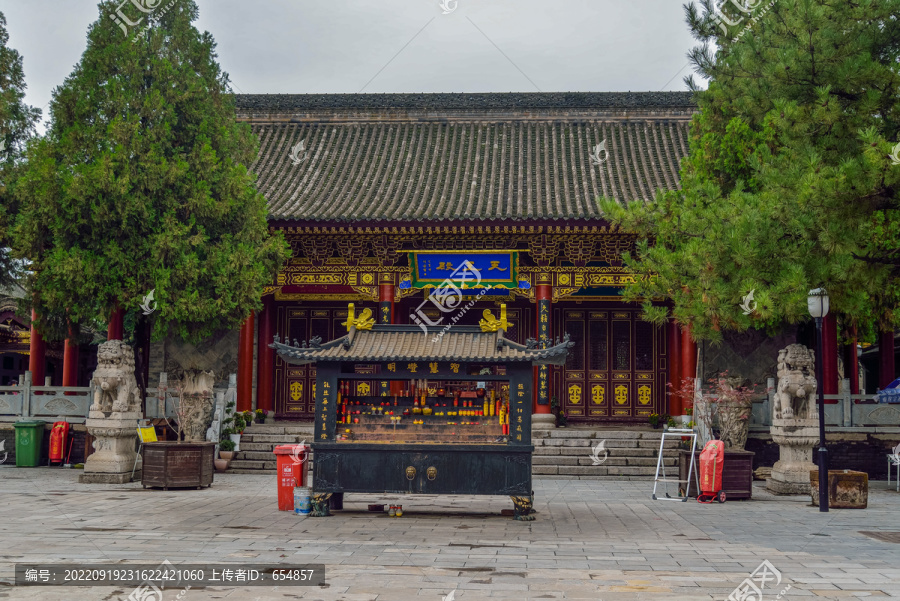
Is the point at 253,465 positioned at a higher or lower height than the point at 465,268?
lower

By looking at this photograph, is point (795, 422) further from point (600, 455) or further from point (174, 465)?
point (174, 465)

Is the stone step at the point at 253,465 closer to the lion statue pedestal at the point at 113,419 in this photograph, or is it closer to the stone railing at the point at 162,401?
the stone railing at the point at 162,401

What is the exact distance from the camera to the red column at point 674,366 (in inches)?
736

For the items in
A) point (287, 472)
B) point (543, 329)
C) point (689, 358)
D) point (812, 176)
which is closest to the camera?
point (812, 176)

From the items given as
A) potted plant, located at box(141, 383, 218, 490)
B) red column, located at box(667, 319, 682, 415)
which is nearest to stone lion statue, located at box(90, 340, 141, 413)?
potted plant, located at box(141, 383, 218, 490)

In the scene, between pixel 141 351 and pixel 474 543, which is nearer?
pixel 474 543

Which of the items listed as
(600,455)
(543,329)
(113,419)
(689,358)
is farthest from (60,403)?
(689,358)

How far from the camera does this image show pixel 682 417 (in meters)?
17.7

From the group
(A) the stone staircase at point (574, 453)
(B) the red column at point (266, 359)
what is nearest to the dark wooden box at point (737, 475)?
(A) the stone staircase at point (574, 453)

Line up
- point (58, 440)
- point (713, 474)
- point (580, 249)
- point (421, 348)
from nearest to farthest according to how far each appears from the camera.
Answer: point (421, 348) < point (713, 474) < point (58, 440) < point (580, 249)

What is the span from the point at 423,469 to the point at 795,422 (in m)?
6.39

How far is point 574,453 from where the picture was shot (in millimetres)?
16375

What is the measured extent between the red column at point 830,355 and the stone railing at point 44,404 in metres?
14.2

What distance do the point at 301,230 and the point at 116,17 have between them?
17.1ft
